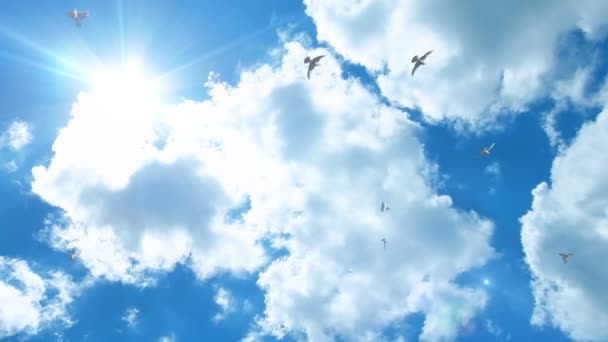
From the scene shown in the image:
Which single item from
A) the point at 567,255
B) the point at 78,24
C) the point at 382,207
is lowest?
the point at 567,255

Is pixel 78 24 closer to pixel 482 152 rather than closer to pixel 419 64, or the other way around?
pixel 419 64

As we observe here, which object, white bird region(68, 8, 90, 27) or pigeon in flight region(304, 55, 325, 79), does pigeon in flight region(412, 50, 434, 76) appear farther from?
white bird region(68, 8, 90, 27)

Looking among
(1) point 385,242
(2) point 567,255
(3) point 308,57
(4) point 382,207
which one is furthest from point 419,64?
(2) point 567,255

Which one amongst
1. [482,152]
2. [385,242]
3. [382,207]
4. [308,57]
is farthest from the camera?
[385,242]

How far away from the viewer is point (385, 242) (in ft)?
272

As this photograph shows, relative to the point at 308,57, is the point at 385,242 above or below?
below

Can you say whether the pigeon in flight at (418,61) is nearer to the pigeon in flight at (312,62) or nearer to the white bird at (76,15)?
the pigeon in flight at (312,62)

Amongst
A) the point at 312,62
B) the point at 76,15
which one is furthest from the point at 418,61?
the point at 76,15

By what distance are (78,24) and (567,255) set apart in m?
90.7

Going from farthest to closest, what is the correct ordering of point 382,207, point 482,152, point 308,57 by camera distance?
point 382,207, point 482,152, point 308,57

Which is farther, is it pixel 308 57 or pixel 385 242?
pixel 385 242

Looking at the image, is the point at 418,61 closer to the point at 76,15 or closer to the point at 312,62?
the point at 312,62

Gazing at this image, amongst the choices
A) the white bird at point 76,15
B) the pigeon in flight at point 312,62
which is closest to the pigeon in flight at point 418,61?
the pigeon in flight at point 312,62

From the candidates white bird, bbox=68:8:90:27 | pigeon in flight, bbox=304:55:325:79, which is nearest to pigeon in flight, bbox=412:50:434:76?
pigeon in flight, bbox=304:55:325:79
